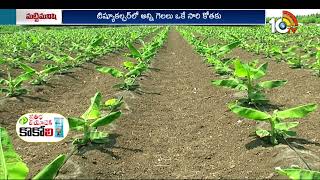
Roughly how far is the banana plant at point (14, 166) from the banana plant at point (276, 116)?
1.89 metres

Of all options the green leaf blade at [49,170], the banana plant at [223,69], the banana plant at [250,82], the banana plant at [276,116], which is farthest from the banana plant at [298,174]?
the banana plant at [223,69]

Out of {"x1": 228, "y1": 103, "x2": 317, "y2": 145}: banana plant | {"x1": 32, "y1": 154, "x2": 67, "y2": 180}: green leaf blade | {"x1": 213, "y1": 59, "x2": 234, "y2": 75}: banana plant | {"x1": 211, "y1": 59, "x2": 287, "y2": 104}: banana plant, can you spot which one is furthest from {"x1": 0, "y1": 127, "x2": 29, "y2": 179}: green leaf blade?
{"x1": 213, "y1": 59, "x2": 234, "y2": 75}: banana plant

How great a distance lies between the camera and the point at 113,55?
15211 millimetres

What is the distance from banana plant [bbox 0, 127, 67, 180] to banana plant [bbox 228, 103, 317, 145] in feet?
6.20

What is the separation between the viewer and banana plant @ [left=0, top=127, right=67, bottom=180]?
2297 millimetres

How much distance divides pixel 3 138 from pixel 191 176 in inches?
68.8

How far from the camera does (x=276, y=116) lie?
396cm

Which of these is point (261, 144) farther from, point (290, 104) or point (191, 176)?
point (290, 104)

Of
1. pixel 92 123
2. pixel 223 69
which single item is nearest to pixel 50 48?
pixel 223 69

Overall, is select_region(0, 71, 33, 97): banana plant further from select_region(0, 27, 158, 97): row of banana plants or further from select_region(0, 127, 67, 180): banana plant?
select_region(0, 127, 67, 180): banana plant

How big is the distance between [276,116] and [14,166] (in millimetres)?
2432

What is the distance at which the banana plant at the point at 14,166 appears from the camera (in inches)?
90.4

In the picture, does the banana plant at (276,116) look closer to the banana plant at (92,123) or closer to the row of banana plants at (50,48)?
the banana plant at (92,123)

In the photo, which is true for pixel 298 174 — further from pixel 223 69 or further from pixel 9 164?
pixel 223 69
